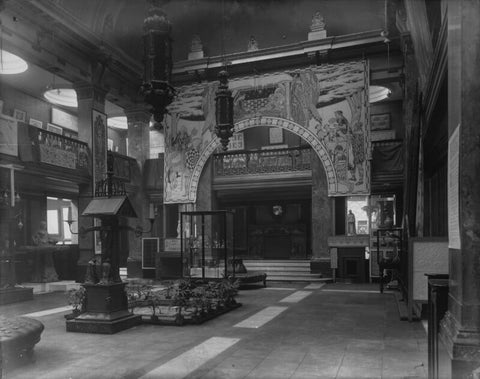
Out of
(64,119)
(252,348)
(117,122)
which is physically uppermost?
(117,122)

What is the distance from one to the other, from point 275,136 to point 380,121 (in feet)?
14.6

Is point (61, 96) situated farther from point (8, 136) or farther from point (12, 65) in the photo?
point (8, 136)

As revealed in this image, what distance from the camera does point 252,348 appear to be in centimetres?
614

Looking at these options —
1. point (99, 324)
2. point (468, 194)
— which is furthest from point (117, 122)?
point (468, 194)

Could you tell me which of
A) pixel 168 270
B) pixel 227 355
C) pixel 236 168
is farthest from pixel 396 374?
pixel 236 168

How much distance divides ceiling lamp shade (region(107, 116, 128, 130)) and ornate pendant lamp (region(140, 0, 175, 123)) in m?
16.2

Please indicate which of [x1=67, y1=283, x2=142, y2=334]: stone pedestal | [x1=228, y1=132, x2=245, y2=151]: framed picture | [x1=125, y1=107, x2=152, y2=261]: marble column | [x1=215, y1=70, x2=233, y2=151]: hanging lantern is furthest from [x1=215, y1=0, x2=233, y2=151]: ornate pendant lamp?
[x1=228, y1=132, x2=245, y2=151]: framed picture

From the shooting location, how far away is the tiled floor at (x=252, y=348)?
16.7ft

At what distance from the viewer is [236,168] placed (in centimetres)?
1839

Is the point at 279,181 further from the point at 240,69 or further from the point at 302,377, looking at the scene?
the point at 302,377

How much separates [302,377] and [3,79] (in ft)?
51.2

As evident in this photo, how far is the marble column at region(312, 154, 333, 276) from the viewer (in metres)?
16.0

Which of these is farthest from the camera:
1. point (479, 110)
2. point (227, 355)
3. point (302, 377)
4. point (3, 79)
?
point (3, 79)

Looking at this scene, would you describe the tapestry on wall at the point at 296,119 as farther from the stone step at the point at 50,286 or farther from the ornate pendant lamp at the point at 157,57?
the ornate pendant lamp at the point at 157,57
